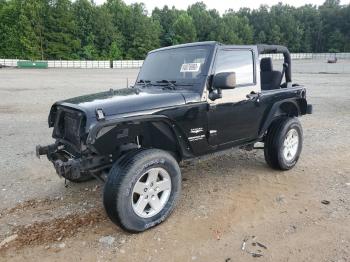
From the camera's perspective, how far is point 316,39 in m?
101

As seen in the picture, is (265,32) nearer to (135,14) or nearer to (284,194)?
(135,14)

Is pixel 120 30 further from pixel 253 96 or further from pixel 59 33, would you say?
pixel 253 96

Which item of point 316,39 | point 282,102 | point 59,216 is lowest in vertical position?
point 59,216

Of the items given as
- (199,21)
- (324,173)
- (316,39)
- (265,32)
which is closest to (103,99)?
(324,173)

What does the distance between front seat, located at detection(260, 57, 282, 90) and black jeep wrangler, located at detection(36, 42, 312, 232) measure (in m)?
0.52

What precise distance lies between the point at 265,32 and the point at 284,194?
9967 cm

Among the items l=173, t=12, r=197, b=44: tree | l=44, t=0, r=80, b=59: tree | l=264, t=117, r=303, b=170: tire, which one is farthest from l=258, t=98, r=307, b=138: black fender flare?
l=173, t=12, r=197, b=44: tree

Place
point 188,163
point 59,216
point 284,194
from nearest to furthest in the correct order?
point 59,216 → point 284,194 → point 188,163

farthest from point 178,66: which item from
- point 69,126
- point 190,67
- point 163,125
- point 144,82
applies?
point 69,126

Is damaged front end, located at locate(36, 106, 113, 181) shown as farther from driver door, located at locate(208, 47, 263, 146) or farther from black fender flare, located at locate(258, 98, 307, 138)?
black fender flare, located at locate(258, 98, 307, 138)

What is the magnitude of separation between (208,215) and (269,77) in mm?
3010

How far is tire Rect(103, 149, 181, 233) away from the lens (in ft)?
11.5

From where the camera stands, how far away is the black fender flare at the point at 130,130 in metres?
3.46

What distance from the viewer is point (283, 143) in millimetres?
5383
